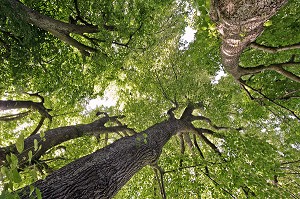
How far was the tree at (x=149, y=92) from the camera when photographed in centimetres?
349

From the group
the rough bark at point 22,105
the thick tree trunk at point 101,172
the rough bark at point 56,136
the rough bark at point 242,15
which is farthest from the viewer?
the rough bark at point 22,105

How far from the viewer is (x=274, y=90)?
834cm

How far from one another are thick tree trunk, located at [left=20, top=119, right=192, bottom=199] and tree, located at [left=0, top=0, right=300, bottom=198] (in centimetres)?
2

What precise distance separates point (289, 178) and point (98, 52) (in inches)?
312

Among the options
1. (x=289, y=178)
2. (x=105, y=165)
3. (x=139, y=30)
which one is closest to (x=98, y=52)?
(x=139, y=30)

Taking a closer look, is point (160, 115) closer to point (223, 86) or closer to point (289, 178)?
point (223, 86)

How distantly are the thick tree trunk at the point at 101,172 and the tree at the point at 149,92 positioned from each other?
0.07 ft

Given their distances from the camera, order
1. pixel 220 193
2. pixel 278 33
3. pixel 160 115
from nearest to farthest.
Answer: pixel 220 193 → pixel 278 33 → pixel 160 115

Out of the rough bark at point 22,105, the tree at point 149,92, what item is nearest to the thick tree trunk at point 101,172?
the tree at point 149,92

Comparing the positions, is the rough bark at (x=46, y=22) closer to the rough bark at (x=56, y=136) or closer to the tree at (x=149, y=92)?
the tree at (x=149, y=92)

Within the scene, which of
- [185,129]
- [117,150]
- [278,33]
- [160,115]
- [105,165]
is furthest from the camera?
[160,115]

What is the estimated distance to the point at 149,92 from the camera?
32.7ft

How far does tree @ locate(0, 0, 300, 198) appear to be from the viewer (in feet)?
11.4

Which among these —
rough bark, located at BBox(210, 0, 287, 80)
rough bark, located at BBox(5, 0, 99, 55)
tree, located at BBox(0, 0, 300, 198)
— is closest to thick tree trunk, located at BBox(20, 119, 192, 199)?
tree, located at BBox(0, 0, 300, 198)
